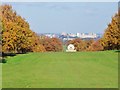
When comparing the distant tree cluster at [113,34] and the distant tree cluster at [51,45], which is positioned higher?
the distant tree cluster at [113,34]

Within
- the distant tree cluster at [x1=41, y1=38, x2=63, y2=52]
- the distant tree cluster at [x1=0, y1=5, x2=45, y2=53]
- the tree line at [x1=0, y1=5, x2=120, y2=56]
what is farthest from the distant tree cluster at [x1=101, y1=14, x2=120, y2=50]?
the distant tree cluster at [x1=41, y1=38, x2=63, y2=52]

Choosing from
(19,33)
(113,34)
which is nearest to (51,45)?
(113,34)

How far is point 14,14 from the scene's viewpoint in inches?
2048

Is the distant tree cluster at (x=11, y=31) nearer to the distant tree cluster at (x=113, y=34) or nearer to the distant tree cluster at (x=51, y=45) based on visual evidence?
the distant tree cluster at (x=113, y=34)

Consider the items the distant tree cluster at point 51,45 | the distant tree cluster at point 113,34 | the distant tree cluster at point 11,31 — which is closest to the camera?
the distant tree cluster at point 11,31

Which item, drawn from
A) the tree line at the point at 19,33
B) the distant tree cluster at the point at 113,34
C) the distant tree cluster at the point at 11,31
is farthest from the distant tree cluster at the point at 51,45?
the distant tree cluster at the point at 11,31

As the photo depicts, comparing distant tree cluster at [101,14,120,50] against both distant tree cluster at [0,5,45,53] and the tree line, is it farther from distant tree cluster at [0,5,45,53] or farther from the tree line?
distant tree cluster at [0,5,45,53]

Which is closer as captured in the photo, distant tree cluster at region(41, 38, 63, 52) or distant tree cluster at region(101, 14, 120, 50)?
distant tree cluster at region(101, 14, 120, 50)

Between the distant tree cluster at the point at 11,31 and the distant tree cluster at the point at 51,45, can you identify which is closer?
the distant tree cluster at the point at 11,31

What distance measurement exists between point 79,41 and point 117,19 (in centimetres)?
7025

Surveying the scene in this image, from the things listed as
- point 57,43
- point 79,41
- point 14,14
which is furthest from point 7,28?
point 79,41

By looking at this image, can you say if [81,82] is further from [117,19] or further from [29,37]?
[117,19]

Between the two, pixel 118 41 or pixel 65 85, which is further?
pixel 118 41

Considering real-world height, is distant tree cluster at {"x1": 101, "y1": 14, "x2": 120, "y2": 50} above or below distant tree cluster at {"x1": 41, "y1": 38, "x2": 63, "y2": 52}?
above
